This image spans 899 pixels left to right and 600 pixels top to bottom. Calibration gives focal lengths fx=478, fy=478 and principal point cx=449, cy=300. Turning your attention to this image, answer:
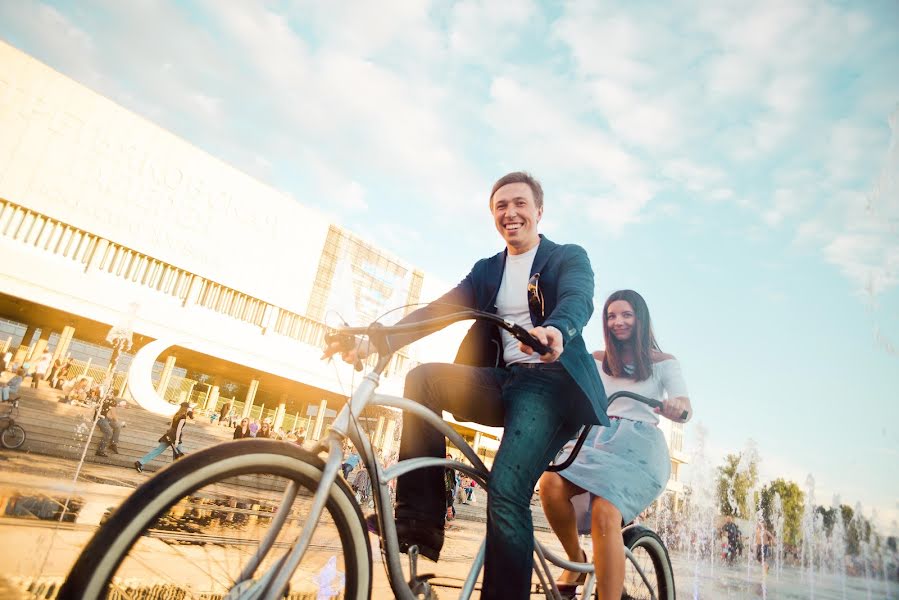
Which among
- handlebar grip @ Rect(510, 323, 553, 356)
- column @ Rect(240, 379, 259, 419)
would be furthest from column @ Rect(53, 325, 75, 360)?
handlebar grip @ Rect(510, 323, 553, 356)

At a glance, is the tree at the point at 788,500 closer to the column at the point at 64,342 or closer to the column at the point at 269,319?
the column at the point at 269,319

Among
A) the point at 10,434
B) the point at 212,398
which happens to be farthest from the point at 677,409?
the point at 212,398

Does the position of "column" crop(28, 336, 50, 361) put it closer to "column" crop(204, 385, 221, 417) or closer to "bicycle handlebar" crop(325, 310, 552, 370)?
"column" crop(204, 385, 221, 417)

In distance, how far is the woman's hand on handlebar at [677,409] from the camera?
Answer: 2.92 m

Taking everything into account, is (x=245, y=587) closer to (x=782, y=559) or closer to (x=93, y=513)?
(x=93, y=513)

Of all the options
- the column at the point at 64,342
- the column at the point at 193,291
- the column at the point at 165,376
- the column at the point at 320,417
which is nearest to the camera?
the column at the point at 64,342

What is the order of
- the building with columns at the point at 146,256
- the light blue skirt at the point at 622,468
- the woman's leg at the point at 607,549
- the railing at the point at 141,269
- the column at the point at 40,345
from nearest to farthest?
the woman's leg at the point at 607,549 < the light blue skirt at the point at 622,468 < the railing at the point at 141,269 < the building with columns at the point at 146,256 < the column at the point at 40,345

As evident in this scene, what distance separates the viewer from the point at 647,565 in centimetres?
306

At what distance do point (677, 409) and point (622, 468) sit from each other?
1.79ft

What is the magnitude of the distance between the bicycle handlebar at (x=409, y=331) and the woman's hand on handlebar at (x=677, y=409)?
1.79m

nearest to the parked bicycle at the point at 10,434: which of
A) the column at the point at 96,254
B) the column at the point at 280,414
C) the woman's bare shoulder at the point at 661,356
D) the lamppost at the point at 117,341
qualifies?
the lamppost at the point at 117,341

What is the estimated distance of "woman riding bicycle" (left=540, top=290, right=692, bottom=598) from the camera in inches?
100

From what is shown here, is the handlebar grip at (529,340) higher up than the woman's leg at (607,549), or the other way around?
the handlebar grip at (529,340)

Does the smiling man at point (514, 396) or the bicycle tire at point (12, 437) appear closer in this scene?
the smiling man at point (514, 396)
